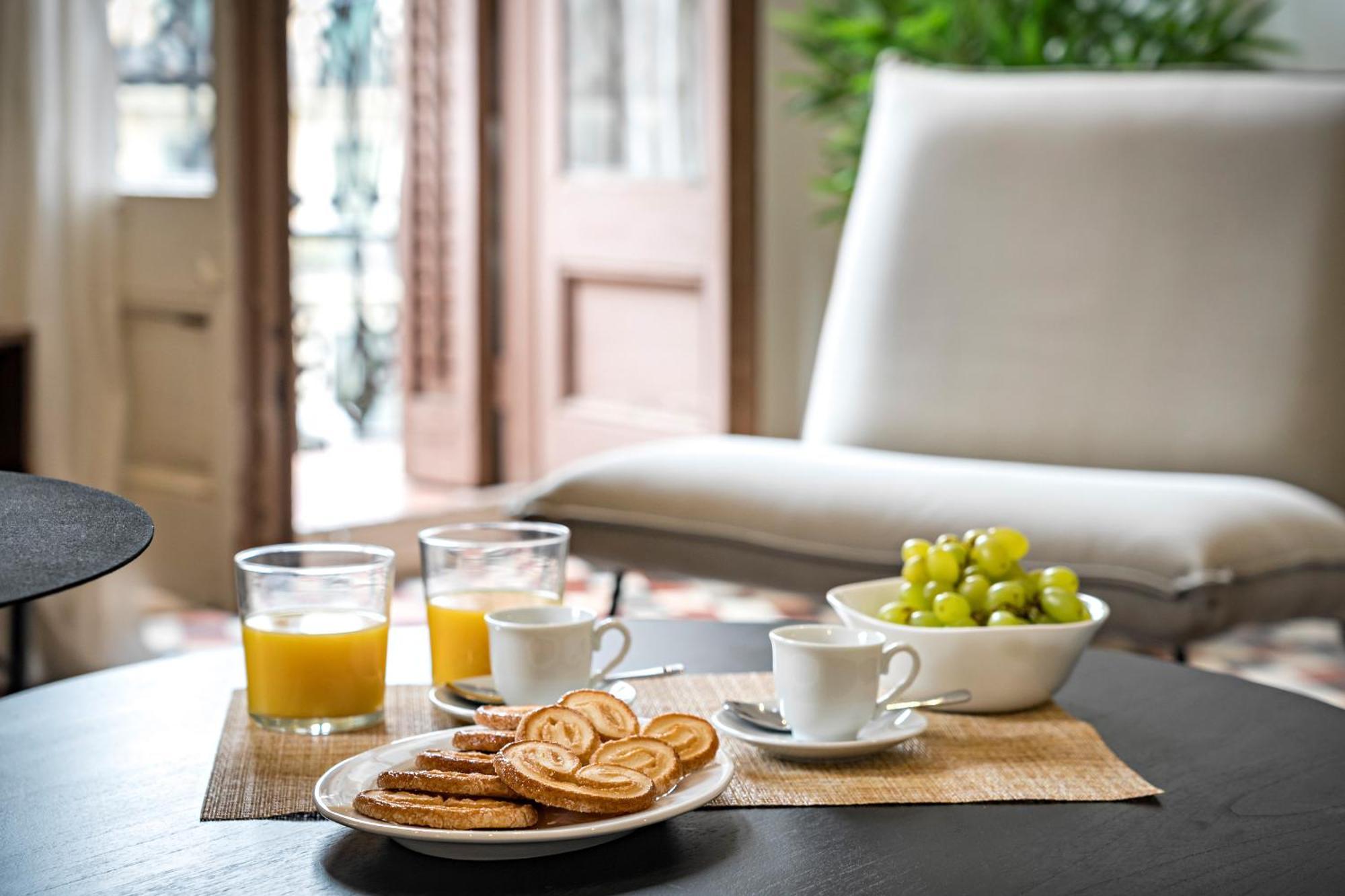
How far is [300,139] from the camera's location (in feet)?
19.3

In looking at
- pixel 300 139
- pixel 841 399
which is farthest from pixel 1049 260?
pixel 300 139

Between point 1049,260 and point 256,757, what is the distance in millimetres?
1827

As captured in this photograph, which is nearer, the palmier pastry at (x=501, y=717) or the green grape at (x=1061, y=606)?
the palmier pastry at (x=501, y=717)

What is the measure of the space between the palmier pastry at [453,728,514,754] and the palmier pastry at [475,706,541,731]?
0.01 m

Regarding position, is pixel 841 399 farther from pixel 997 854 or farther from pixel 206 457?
pixel 997 854

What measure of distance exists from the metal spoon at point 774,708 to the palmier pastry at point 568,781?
0.69ft

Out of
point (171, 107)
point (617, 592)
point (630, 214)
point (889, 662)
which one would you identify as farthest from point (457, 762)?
point (630, 214)

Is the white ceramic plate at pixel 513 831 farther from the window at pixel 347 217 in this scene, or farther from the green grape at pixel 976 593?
the window at pixel 347 217

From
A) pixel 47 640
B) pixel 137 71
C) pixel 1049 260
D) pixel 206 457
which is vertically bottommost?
pixel 47 640

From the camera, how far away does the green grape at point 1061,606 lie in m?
1.10

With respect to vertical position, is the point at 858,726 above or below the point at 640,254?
below

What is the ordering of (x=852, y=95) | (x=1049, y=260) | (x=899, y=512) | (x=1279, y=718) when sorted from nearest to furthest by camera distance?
(x=1279, y=718) < (x=899, y=512) < (x=1049, y=260) < (x=852, y=95)

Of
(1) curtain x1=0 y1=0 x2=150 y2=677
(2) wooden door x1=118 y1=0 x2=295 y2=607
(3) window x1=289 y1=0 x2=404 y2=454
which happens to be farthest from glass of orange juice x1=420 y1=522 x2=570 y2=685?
(3) window x1=289 y1=0 x2=404 y2=454

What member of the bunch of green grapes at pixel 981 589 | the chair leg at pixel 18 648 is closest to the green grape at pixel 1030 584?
the bunch of green grapes at pixel 981 589
